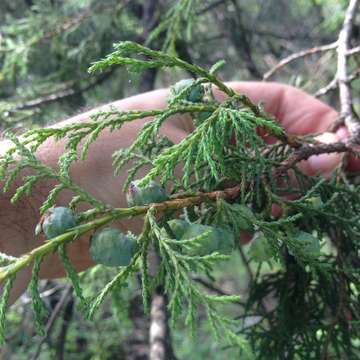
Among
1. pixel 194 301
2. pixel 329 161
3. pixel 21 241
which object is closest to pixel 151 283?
pixel 194 301

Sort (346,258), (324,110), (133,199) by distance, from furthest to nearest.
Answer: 1. (324,110)
2. (346,258)
3. (133,199)

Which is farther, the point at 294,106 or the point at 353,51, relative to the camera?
the point at 294,106

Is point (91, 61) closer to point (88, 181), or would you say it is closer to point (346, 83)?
point (88, 181)

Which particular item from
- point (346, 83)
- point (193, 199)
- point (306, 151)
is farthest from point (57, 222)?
point (346, 83)

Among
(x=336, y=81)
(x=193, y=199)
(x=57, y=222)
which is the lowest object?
(x=336, y=81)

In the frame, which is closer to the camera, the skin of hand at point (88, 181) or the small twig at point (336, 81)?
the skin of hand at point (88, 181)

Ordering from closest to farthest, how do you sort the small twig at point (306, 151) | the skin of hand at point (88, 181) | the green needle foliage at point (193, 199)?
the green needle foliage at point (193, 199) < the small twig at point (306, 151) < the skin of hand at point (88, 181)

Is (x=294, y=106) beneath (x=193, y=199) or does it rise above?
beneath

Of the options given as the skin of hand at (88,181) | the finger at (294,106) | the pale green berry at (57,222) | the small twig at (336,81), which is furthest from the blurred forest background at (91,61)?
the pale green berry at (57,222)

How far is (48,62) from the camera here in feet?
15.8

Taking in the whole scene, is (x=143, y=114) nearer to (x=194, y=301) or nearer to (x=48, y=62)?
(x=194, y=301)

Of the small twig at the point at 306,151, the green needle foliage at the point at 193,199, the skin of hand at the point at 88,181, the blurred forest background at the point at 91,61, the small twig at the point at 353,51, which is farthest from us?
the blurred forest background at the point at 91,61

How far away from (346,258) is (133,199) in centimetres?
100

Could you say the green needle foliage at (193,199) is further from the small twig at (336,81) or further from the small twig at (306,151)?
the small twig at (336,81)
